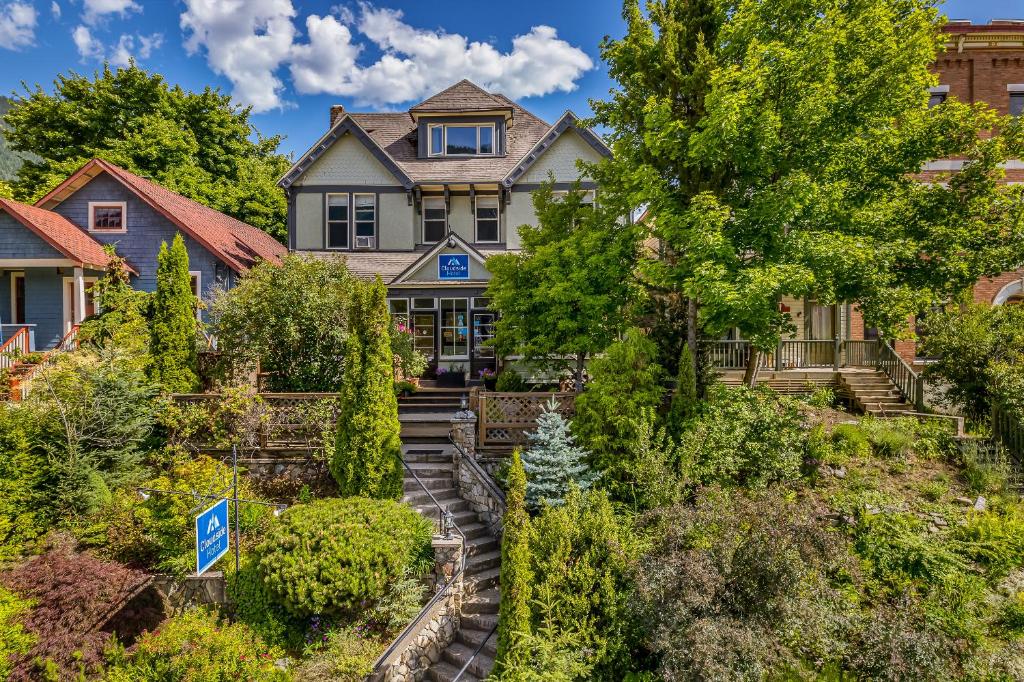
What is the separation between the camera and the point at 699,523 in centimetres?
823

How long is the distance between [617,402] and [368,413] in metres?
5.41

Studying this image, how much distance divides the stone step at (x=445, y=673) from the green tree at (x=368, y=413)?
3.25 m

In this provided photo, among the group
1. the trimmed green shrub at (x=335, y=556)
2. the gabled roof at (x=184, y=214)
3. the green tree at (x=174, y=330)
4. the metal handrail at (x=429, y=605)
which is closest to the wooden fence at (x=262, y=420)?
the green tree at (x=174, y=330)

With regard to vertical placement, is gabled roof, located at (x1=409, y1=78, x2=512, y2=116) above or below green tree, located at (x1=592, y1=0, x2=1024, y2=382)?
above

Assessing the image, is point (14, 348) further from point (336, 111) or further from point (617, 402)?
point (617, 402)

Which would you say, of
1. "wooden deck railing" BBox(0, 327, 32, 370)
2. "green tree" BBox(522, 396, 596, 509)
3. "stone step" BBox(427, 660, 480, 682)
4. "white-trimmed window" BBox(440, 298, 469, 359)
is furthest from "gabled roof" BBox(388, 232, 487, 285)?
"stone step" BBox(427, 660, 480, 682)

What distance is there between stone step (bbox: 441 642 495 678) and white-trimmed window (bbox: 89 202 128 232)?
18.1 m

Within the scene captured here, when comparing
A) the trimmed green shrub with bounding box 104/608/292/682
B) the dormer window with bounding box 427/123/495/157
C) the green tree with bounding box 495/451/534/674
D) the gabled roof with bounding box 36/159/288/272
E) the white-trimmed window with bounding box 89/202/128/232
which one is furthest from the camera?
the dormer window with bounding box 427/123/495/157

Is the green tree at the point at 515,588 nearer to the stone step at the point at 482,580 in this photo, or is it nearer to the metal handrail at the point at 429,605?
the metal handrail at the point at 429,605

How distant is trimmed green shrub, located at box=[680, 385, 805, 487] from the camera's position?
399 inches

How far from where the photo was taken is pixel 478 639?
359 inches

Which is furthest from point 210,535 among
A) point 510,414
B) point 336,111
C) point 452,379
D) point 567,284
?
point 336,111

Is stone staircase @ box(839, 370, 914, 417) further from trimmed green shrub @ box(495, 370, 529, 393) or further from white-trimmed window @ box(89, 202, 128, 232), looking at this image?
white-trimmed window @ box(89, 202, 128, 232)

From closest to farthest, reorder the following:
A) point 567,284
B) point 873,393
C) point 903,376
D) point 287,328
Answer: point 567,284
point 287,328
point 903,376
point 873,393
